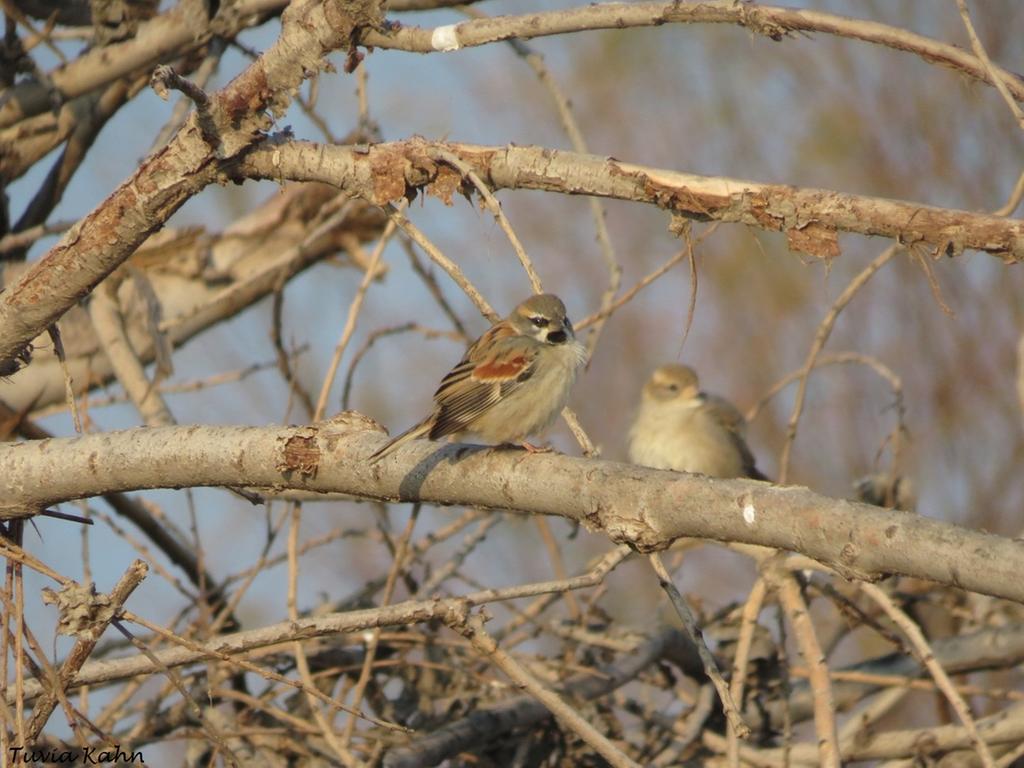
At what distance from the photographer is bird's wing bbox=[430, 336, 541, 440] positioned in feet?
14.3

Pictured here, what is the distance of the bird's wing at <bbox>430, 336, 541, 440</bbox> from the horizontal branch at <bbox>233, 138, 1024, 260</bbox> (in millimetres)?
1137

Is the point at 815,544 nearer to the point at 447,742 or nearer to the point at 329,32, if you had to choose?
the point at 329,32

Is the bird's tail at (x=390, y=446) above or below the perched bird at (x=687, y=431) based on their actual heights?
below

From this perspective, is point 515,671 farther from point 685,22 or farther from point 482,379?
point 482,379

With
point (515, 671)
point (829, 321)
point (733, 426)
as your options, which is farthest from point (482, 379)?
point (733, 426)

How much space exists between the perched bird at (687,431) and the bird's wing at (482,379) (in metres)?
3.11

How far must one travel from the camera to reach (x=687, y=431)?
7.79 metres

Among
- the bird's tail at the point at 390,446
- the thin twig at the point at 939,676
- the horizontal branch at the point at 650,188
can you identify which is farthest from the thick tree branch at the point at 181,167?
the thin twig at the point at 939,676

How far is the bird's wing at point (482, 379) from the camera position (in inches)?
171

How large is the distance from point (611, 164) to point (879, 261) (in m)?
1.47

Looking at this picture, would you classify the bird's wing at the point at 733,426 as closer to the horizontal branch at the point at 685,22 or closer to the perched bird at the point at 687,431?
the perched bird at the point at 687,431

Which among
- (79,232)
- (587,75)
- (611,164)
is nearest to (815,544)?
(611,164)

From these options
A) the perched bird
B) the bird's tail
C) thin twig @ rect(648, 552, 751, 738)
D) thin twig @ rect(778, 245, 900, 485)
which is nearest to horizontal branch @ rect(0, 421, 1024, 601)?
the bird's tail

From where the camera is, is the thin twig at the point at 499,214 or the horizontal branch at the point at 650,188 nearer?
the horizontal branch at the point at 650,188
